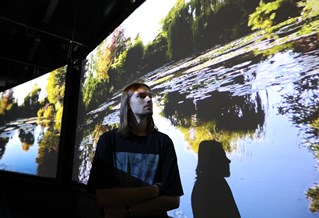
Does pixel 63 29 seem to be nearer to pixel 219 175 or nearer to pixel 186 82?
pixel 186 82

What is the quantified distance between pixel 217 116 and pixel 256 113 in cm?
28

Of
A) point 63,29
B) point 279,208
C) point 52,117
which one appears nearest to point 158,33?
point 279,208

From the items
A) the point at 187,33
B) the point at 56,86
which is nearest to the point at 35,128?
the point at 56,86

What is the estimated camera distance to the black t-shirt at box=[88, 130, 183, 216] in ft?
3.91

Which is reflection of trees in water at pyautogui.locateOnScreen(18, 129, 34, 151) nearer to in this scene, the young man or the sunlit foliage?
the young man

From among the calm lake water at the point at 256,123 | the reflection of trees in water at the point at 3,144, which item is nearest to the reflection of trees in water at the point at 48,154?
the reflection of trees in water at the point at 3,144

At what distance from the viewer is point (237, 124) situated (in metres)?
1.50

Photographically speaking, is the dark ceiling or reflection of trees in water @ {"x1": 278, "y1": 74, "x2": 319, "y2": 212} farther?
the dark ceiling

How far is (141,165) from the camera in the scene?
120cm

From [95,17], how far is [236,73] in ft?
11.5

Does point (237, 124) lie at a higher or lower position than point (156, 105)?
lower

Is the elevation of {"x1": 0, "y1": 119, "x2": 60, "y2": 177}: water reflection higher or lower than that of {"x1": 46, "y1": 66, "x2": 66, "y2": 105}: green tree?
lower

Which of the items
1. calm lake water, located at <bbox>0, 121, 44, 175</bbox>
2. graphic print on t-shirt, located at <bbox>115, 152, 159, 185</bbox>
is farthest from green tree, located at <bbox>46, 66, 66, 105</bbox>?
graphic print on t-shirt, located at <bbox>115, 152, 159, 185</bbox>

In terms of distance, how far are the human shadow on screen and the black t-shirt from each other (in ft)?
1.53
